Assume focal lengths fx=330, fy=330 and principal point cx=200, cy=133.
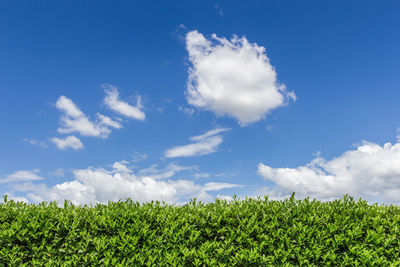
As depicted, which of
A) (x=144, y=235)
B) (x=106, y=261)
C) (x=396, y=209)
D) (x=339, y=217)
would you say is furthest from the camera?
(x=396, y=209)

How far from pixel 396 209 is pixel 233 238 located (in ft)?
16.7

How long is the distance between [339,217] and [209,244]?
3.53 meters

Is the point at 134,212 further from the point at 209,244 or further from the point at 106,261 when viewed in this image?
the point at 209,244

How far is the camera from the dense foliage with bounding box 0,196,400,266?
25.3 ft

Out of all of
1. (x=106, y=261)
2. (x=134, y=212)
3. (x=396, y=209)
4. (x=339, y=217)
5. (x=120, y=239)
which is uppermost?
(x=396, y=209)

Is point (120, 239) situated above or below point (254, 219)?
below

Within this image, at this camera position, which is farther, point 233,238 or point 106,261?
point 233,238

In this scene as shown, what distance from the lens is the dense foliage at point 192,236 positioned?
304 inches

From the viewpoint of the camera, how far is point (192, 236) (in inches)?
314

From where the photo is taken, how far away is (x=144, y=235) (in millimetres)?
7957

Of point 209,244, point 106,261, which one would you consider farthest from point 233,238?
point 106,261

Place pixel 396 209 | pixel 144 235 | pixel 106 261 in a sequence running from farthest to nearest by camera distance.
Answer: pixel 396 209 < pixel 144 235 < pixel 106 261

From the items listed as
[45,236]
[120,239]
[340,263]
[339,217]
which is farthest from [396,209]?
[45,236]

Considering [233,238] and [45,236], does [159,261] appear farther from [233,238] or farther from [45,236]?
[45,236]
